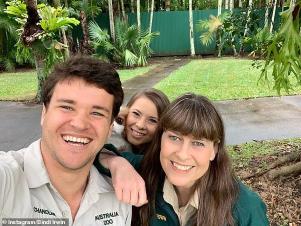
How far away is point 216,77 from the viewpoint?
1516 cm

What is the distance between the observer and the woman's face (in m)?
3.50

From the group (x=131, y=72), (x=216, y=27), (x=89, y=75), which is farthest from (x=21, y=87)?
(x=89, y=75)

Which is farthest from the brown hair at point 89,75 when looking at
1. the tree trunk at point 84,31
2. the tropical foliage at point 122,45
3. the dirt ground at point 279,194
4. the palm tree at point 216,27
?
the tropical foliage at point 122,45

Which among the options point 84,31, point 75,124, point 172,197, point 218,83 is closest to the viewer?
point 75,124

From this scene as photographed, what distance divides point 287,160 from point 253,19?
196cm

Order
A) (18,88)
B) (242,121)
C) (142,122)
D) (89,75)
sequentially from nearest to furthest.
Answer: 1. (89,75)
2. (142,122)
3. (242,121)
4. (18,88)

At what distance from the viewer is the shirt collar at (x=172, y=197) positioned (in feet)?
8.52

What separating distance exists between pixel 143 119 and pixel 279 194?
8.36ft

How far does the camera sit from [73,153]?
2162mm

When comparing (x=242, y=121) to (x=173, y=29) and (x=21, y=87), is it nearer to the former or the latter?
(x=21, y=87)

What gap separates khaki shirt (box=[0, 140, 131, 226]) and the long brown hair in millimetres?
380

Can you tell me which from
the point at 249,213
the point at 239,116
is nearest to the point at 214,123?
the point at 249,213

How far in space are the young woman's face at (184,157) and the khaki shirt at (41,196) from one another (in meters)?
0.36

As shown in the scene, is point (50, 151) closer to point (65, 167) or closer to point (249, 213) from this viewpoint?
point (65, 167)
